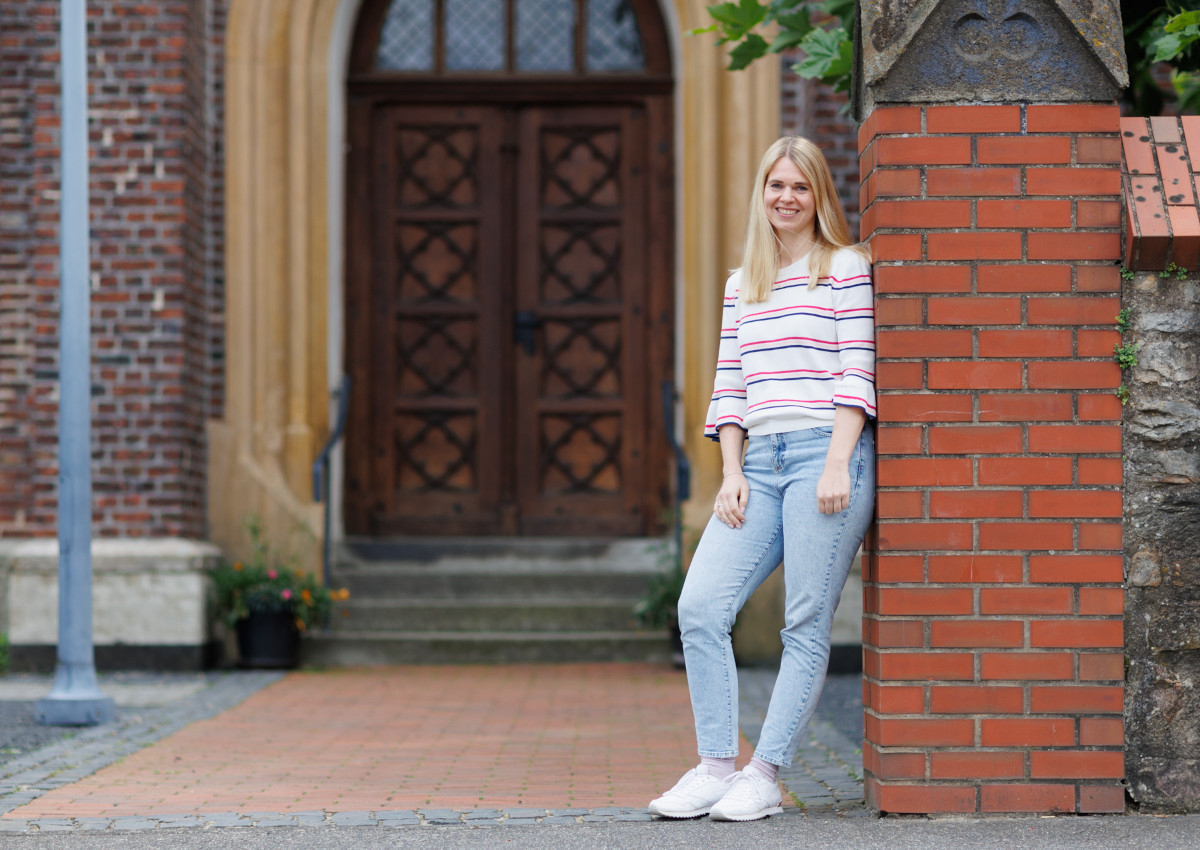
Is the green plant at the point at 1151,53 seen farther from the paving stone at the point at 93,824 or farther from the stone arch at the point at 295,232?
the paving stone at the point at 93,824

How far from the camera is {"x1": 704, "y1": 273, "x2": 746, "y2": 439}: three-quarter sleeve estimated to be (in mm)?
3738

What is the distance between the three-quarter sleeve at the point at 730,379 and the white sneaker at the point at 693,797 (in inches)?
36.5

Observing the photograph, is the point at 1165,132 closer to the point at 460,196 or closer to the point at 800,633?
the point at 800,633

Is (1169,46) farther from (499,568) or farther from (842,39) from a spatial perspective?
(499,568)

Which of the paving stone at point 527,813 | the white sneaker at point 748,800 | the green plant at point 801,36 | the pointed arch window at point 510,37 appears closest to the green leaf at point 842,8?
the green plant at point 801,36

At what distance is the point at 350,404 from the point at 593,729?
410cm

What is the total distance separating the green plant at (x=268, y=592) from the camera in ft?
24.8

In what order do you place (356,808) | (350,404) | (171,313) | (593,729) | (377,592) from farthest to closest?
(350,404) < (377,592) < (171,313) < (593,729) < (356,808)

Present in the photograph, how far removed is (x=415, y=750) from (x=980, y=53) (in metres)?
3.09

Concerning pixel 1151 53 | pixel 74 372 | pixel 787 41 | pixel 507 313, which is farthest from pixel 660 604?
pixel 1151 53

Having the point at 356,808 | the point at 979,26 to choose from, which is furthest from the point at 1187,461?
the point at 356,808

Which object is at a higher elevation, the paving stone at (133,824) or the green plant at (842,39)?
the green plant at (842,39)

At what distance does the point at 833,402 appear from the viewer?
139 inches

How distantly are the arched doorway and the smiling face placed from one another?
210 inches
